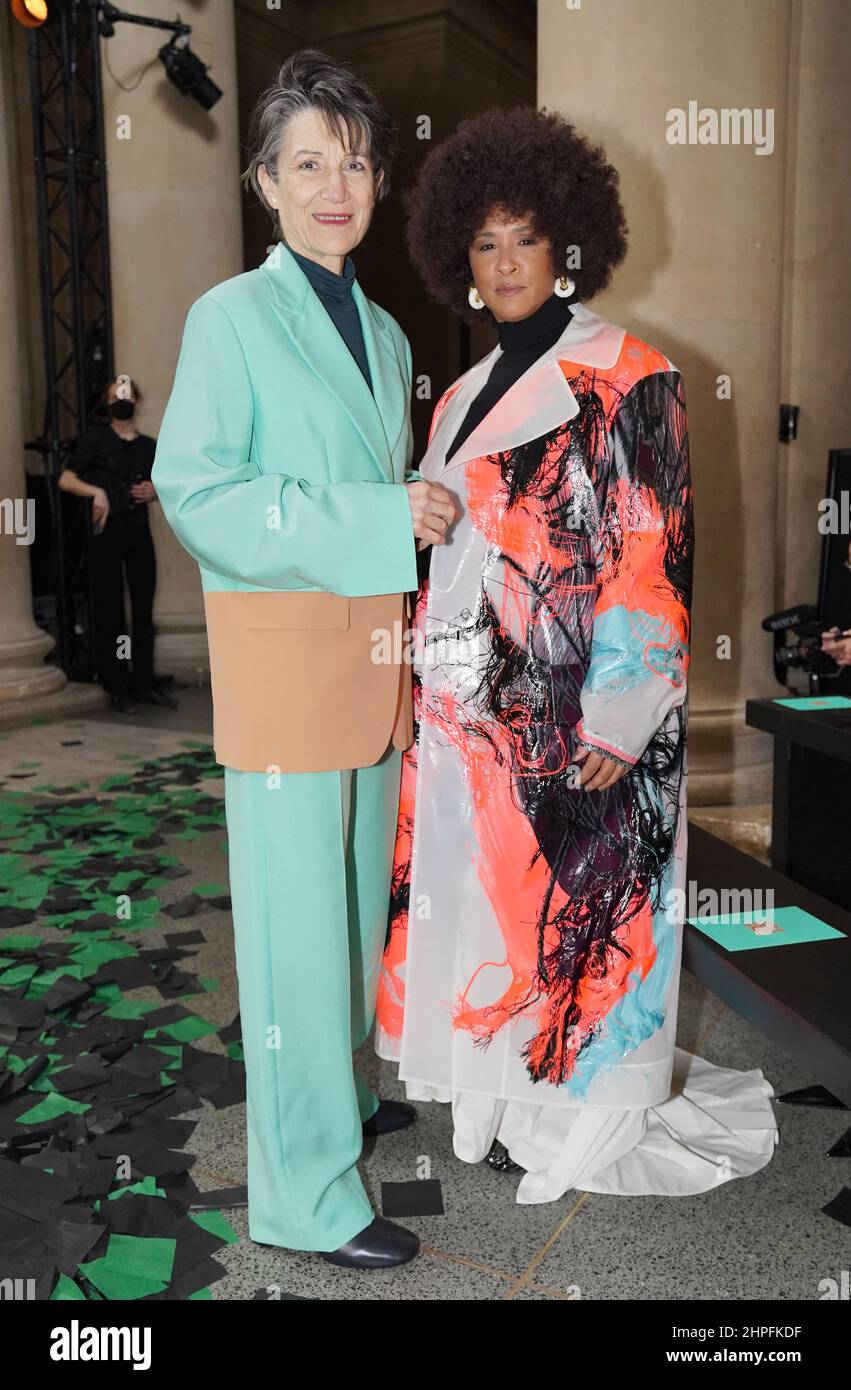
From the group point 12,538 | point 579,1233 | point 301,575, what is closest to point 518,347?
point 301,575

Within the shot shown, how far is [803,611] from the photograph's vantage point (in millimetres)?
3502

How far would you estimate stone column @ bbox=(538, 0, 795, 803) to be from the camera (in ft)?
14.9

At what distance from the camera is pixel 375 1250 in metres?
2.18

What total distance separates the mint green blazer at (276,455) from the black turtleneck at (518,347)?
0.40 m

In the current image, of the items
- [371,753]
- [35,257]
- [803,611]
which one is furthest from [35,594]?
[371,753]

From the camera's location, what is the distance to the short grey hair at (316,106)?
6.61 feet

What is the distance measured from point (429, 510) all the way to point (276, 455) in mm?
280

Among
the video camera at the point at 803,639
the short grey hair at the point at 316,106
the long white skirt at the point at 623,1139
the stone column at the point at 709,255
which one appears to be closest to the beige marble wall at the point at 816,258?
the stone column at the point at 709,255

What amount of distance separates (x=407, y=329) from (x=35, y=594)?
17.6 feet

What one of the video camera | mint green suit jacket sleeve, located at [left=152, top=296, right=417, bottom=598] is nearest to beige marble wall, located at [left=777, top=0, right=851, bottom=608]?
the video camera

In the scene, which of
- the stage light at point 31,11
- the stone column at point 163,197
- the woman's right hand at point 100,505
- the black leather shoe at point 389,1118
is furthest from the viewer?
the stone column at point 163,197

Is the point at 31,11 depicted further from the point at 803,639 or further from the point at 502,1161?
the point at 502,1161

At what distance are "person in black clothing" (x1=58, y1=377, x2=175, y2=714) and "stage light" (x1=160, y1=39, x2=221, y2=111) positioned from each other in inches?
84.3

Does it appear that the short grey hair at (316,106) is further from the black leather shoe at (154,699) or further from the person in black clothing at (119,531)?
the black leather shoe at (154,699)
